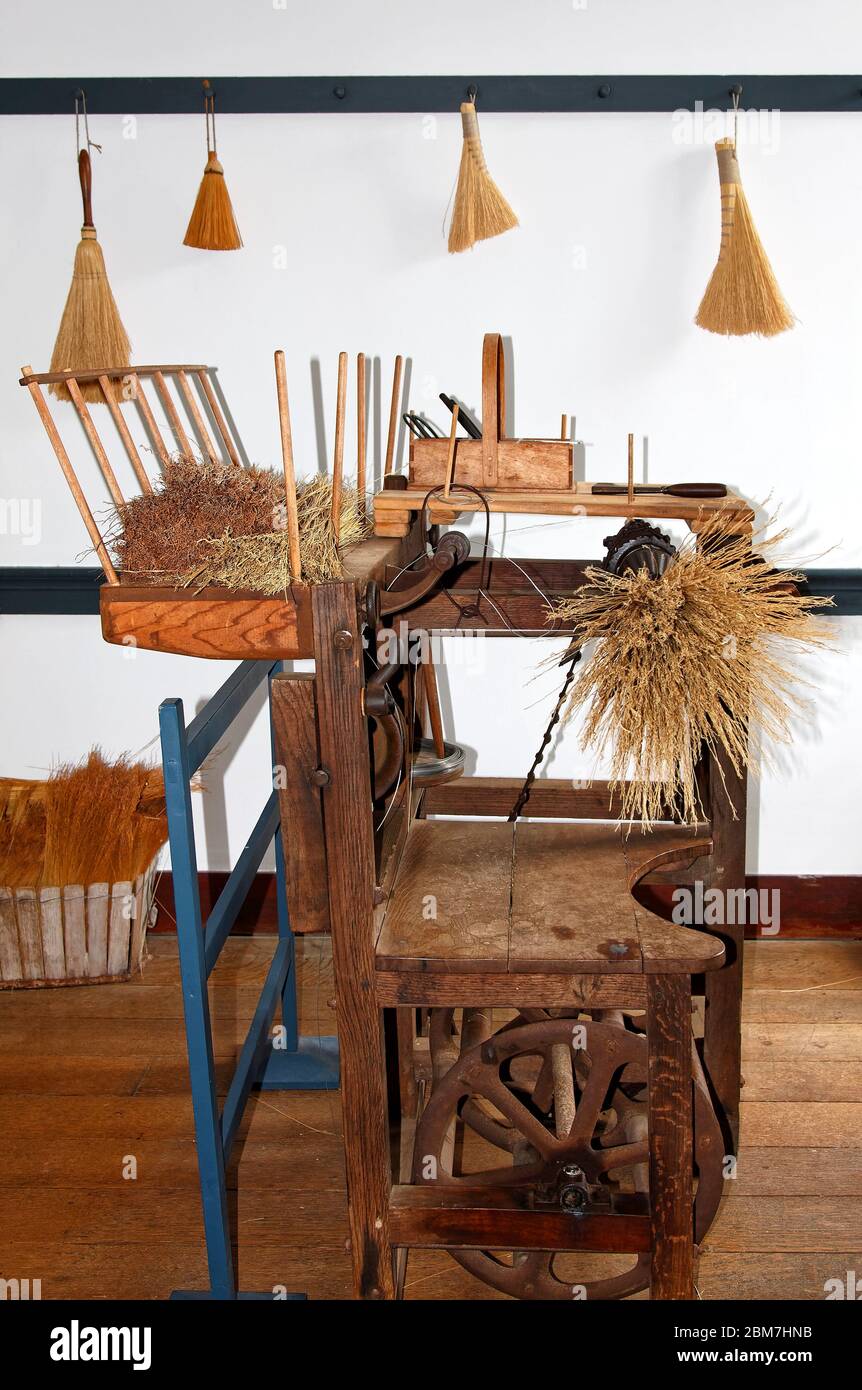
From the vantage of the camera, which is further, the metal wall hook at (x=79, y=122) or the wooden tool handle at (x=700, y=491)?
the metal wall hook at (x=79, y=122)

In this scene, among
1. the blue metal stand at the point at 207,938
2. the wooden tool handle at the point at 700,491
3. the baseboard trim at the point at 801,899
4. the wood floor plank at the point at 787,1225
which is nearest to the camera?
the blue metal stand at the point at 207,938

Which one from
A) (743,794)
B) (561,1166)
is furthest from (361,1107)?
(743,794)

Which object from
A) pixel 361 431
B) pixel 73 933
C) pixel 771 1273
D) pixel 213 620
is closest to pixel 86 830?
pixel 73 933

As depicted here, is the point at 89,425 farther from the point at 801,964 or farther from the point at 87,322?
the point at 801,964

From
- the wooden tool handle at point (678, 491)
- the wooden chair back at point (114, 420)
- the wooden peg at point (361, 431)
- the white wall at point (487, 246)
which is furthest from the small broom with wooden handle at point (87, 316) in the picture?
the wooden tool handle at point (678, 491)

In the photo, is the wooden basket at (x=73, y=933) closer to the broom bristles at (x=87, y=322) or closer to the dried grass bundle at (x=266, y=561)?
the broom bristles at (x=87, y=322)

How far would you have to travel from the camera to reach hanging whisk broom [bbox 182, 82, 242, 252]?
11.4 feet

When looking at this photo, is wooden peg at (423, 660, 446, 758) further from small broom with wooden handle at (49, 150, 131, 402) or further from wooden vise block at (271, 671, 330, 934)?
small broom with wooden handle at (49, 150, 131, 402)

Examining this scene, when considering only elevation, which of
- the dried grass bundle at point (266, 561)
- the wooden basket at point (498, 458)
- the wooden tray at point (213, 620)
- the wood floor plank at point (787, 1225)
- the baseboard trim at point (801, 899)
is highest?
the wooden basket at point (498, 458)

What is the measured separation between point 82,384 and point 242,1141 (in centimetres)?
202

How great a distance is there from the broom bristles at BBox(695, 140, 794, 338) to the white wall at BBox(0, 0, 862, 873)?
143mm

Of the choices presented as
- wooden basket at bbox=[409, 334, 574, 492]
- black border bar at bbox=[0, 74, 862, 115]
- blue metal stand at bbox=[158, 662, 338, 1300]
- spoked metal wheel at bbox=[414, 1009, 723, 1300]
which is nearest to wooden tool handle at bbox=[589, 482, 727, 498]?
wooden basket at bbox=[409, 334, 574, 492]

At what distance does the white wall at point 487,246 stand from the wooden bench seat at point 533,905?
3.89 feet

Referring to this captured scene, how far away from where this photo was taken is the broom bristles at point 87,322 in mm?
3488
